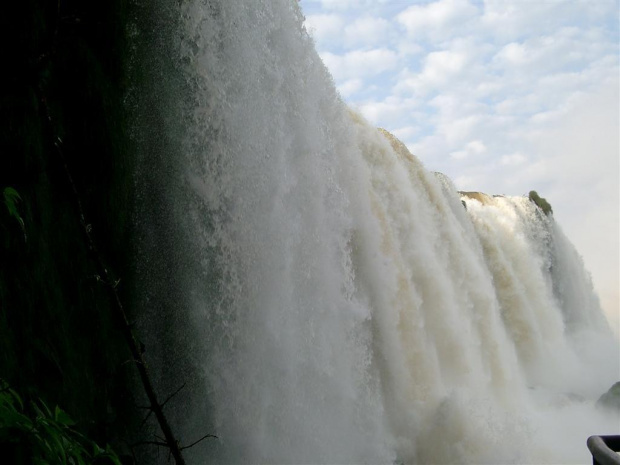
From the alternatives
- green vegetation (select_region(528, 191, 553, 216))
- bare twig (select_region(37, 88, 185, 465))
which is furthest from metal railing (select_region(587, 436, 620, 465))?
green vegetation (select_region(528, 191, 553, 216))

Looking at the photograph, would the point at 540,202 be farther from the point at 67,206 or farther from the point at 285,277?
the point at 67,206

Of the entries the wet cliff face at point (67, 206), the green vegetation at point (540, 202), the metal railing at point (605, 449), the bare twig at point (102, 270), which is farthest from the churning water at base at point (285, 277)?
the green vegetation at point (540, 202)

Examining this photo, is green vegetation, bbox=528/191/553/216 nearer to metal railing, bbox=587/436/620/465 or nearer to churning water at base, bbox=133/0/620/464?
churning water at base, bbox=133/0/620/464

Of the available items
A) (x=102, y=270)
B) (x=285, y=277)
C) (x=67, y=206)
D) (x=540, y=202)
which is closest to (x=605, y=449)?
(x=102, y=270)

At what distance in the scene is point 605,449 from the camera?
126cm

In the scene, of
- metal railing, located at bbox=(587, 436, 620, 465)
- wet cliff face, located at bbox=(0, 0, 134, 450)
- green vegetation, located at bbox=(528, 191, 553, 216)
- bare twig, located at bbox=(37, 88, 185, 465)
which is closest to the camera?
metal railing, located at bbox=(587, 436, 620, 465)

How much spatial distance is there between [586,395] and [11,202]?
1399 centimetres

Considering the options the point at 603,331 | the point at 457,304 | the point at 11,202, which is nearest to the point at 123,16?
the point at 11,202

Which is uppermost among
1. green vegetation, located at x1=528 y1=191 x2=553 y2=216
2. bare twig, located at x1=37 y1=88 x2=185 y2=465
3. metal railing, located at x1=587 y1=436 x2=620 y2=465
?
green vegetation, located at x1=528 y1=191 x2=553 y2=216

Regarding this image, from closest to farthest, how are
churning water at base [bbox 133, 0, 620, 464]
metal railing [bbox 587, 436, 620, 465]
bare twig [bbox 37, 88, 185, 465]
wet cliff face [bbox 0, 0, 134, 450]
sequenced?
metal railing [bbox 587, 436, 620, 465], bare twig [bbox 37, 88, 185, 465], wet cliff face [bbox 0, 0, 134, 450], churning water at base [bbox 133, 0, 620, 464]

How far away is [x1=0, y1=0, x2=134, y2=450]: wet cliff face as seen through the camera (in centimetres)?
305

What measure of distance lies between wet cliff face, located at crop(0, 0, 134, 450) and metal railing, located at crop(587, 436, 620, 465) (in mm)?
2192

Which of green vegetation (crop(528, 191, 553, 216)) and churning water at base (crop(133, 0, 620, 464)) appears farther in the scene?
green vegetation (crop(528, 191, 553, 216))

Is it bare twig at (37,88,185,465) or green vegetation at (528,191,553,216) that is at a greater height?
green vegetation at (528,191,553,216)
